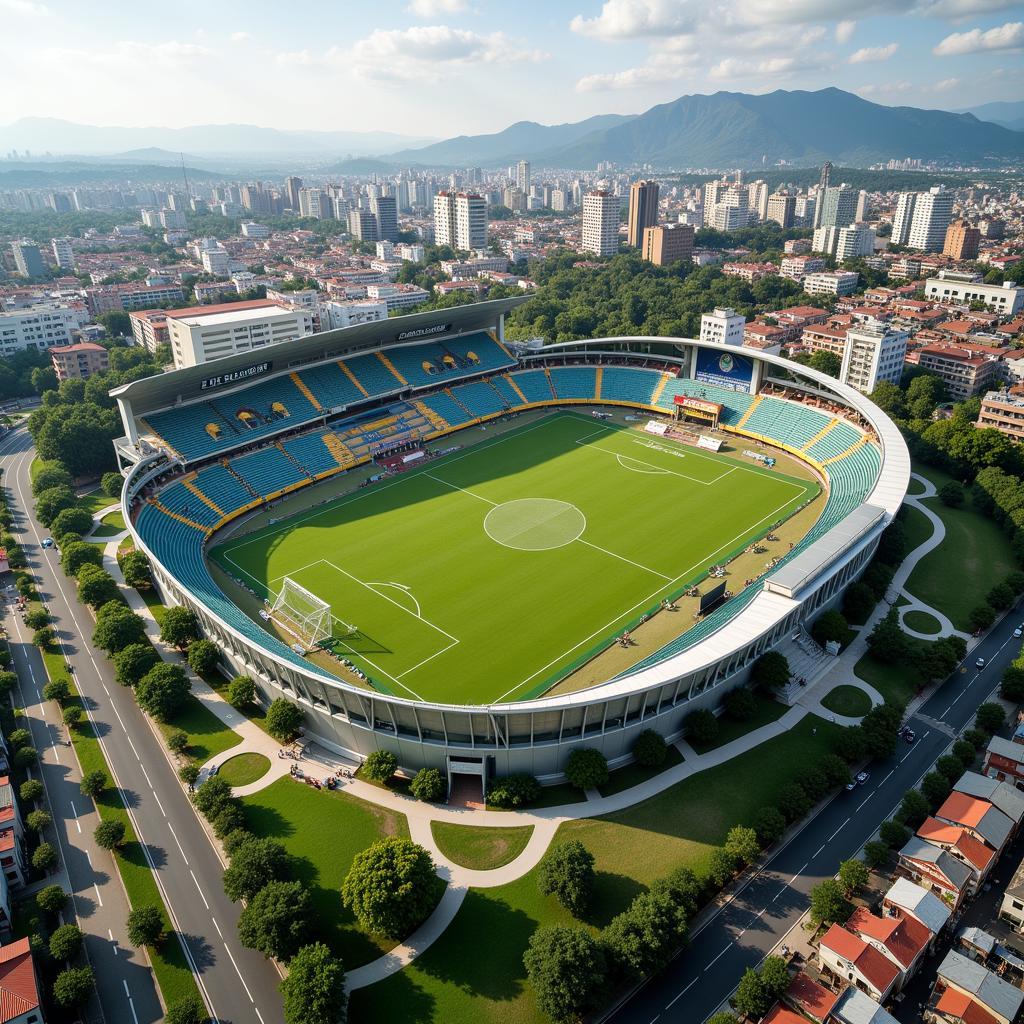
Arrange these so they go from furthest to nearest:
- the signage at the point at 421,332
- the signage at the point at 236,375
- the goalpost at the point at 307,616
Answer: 1. the signage at the point at 421,332
2. the signage at the point at 236,375
3. the goalpost at the point at 307,616

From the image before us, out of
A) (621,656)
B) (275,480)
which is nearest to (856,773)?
(621,656)

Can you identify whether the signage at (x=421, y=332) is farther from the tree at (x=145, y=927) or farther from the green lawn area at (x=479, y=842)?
the tree at (x=145, y=927)

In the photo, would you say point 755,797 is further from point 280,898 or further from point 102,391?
point 102,391

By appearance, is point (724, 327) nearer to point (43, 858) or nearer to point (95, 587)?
point (95, 587)

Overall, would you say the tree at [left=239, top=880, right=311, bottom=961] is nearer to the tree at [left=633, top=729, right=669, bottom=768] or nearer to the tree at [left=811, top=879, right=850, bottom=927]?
the tree at [left=633, top=729, right=669, bottom=768]

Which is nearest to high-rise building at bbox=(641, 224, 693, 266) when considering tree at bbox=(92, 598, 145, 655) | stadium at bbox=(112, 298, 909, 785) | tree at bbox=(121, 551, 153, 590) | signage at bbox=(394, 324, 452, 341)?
stadium at bbox=(112, 298, 909, 785)

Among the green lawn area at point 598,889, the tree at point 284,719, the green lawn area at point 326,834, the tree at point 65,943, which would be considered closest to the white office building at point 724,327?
the green lawn area at point 598,889
